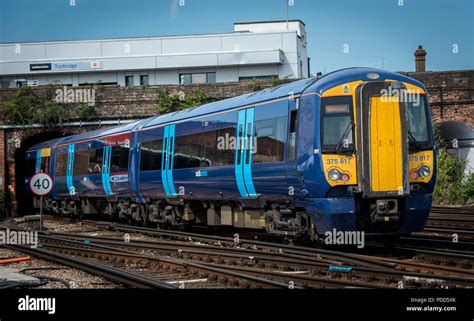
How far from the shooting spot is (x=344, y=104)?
12.5 meters

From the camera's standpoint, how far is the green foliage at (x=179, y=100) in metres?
29.1

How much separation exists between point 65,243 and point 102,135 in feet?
22.4

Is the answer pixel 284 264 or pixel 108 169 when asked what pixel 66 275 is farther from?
pixel 108 169

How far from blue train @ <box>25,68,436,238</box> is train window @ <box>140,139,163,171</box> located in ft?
3.80

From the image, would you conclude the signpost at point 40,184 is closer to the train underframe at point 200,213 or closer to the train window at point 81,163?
the train underframe at point 200,213

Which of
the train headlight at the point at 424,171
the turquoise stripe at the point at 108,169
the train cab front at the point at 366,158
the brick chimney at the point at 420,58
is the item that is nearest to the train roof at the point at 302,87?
the train cab front at the point at 366,158

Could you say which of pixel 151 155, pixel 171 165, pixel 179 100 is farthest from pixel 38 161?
pixel 171 165

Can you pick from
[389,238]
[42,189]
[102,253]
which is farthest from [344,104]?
[42,189]

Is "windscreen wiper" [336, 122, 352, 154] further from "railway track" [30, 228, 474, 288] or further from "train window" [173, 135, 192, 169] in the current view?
"train window" [173, 135, 192, 169]

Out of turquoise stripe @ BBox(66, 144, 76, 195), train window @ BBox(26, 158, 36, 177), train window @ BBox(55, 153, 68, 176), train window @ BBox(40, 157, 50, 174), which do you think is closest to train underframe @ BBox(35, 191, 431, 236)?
turquoise stripe @ BBox(66, 144, 76, 195)

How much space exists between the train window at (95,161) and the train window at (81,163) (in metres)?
0.35

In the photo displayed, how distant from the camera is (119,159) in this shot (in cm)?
2191
